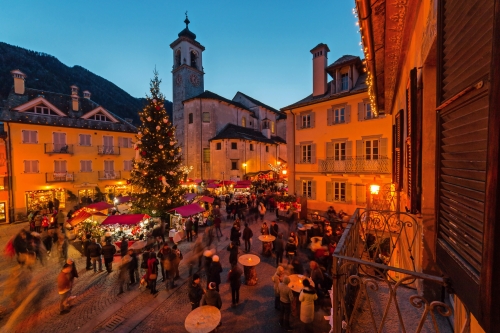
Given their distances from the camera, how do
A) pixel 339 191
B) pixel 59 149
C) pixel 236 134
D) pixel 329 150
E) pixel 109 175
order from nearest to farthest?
1. pixel 339 191
2. pixel 329 150
3. pixel 59 149
4. pixel 109 175
5. pixel 236 134

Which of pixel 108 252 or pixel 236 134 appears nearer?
pixel 108 252

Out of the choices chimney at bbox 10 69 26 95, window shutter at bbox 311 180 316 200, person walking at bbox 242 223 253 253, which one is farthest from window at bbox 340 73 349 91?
chimney at bbox 10 69 26 95

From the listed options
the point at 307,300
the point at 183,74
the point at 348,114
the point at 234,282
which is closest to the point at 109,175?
the point at 183,74

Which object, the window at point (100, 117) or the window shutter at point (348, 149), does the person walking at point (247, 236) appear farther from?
the window at point (100, 117)

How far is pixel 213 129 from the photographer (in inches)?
1524

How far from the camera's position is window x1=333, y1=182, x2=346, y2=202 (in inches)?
677

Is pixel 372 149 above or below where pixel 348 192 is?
above

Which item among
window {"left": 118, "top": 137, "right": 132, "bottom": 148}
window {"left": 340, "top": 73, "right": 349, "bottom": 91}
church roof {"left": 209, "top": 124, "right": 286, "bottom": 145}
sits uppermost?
window {"left": 340, "top": 73, "right": 349, "bottom": 91}

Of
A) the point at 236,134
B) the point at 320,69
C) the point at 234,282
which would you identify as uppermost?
the point at 320,69

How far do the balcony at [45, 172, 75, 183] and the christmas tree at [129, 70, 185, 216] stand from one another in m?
12.3

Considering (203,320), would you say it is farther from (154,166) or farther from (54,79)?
(54,79)

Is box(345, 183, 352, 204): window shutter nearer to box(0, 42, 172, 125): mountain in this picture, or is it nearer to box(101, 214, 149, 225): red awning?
box(101, 214, 149, 225): red awning

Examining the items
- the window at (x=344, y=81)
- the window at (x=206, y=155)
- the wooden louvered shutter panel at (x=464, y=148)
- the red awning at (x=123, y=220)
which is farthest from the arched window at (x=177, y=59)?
the wooden louvered shutter panel at (x=464, y=148)

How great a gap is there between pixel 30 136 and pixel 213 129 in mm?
22484
